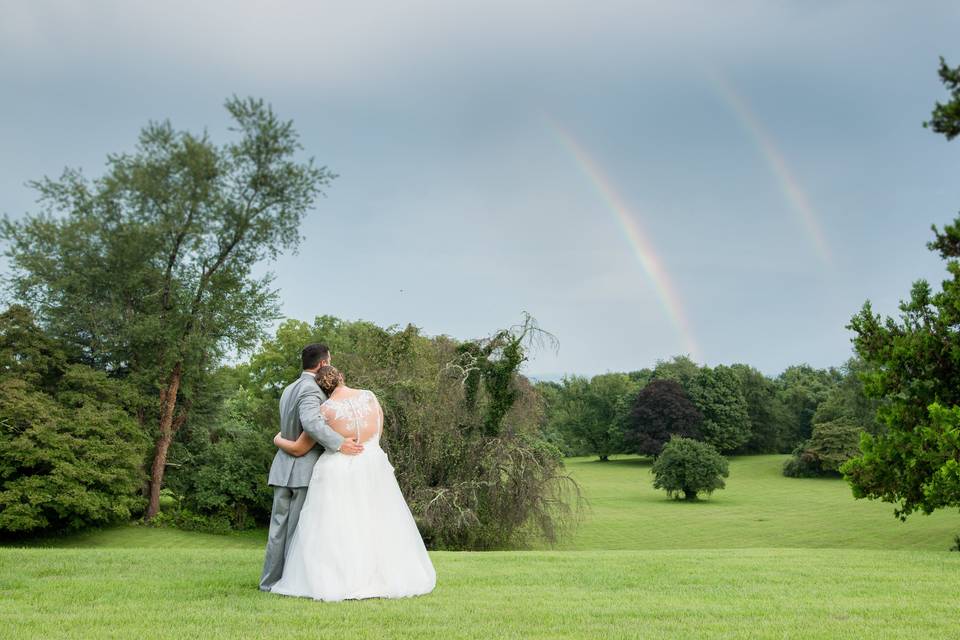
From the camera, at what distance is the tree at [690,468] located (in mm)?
55938

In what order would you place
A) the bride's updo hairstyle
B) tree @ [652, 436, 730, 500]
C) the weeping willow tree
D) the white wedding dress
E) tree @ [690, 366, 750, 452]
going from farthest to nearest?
tree @ [690, 366, 750, 452] → tree @ [652, 436, 730, 500] → the weeping willow tree → the bride's updo hairstyle → the white wedding dress

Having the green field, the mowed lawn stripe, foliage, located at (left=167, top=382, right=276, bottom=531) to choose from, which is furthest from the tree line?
the mowed lawn stripe

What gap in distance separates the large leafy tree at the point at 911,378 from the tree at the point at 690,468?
38.5 m

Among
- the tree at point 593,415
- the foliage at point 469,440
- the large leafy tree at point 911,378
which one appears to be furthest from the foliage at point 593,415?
the large leafy tree at point 911,378

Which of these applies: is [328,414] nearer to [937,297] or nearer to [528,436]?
[937,297]

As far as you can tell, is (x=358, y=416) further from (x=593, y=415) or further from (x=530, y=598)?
(x=593, y=415)

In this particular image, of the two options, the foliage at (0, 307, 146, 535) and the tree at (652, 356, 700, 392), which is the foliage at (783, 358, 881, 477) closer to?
the tree at (652, 356, 700, 392)

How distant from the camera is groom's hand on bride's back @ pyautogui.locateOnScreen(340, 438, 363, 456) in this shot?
8.12 m

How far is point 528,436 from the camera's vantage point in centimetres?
3269

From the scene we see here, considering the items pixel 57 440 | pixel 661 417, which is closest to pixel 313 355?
pixel 57 440

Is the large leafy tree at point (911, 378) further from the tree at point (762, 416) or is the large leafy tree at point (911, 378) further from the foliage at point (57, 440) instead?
the tree at point (762, 416)

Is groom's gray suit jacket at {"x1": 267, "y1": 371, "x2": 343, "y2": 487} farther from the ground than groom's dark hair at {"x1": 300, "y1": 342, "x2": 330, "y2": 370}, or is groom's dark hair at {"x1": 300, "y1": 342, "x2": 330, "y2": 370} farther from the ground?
groom's dark hair at {"x1": 300, "y1": 342, "x2": 330, "y2": 370}

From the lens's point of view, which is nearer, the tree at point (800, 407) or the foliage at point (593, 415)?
the tree at point (800, 407)

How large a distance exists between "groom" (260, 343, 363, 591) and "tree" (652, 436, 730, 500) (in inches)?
2041
